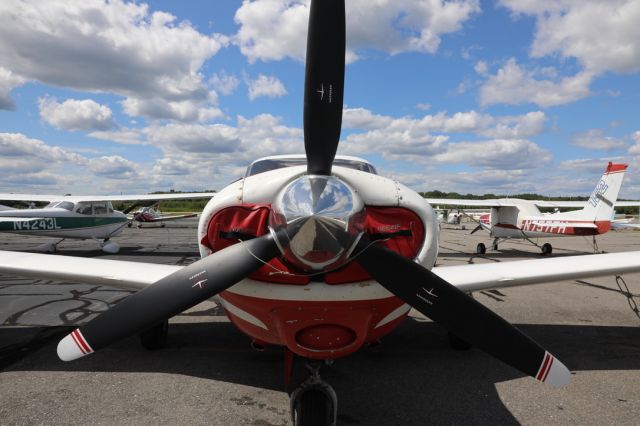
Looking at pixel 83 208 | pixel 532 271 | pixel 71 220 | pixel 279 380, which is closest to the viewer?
pixel 279 380

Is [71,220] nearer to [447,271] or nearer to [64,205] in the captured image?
[64,205]

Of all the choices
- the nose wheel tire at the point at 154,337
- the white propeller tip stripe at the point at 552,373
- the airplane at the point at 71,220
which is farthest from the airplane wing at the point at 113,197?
the white propeller tip stripe at the point at 552,373

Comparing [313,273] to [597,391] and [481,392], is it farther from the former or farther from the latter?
[597,391]

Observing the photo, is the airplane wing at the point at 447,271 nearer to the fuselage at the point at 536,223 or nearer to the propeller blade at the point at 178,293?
the propeller blade at the point at 178,293

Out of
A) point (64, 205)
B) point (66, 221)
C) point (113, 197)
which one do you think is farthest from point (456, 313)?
point (113, 197)

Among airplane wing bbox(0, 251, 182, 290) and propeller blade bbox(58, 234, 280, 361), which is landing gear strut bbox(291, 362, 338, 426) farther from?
airplane wing bbox(0, 251, 182, 290)

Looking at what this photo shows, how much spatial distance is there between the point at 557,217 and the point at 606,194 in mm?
1878

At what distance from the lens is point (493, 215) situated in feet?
58.3

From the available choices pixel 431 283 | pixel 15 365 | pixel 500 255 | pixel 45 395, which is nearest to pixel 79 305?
pixel 15 365

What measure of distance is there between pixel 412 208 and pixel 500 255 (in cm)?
1528

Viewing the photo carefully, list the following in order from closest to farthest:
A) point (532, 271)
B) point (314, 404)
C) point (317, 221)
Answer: point (317, 221) < point (314, 404) < point (532, 271)

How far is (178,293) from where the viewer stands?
227 cm

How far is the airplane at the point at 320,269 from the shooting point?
2055mm

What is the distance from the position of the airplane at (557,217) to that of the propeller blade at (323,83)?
1160 cm
